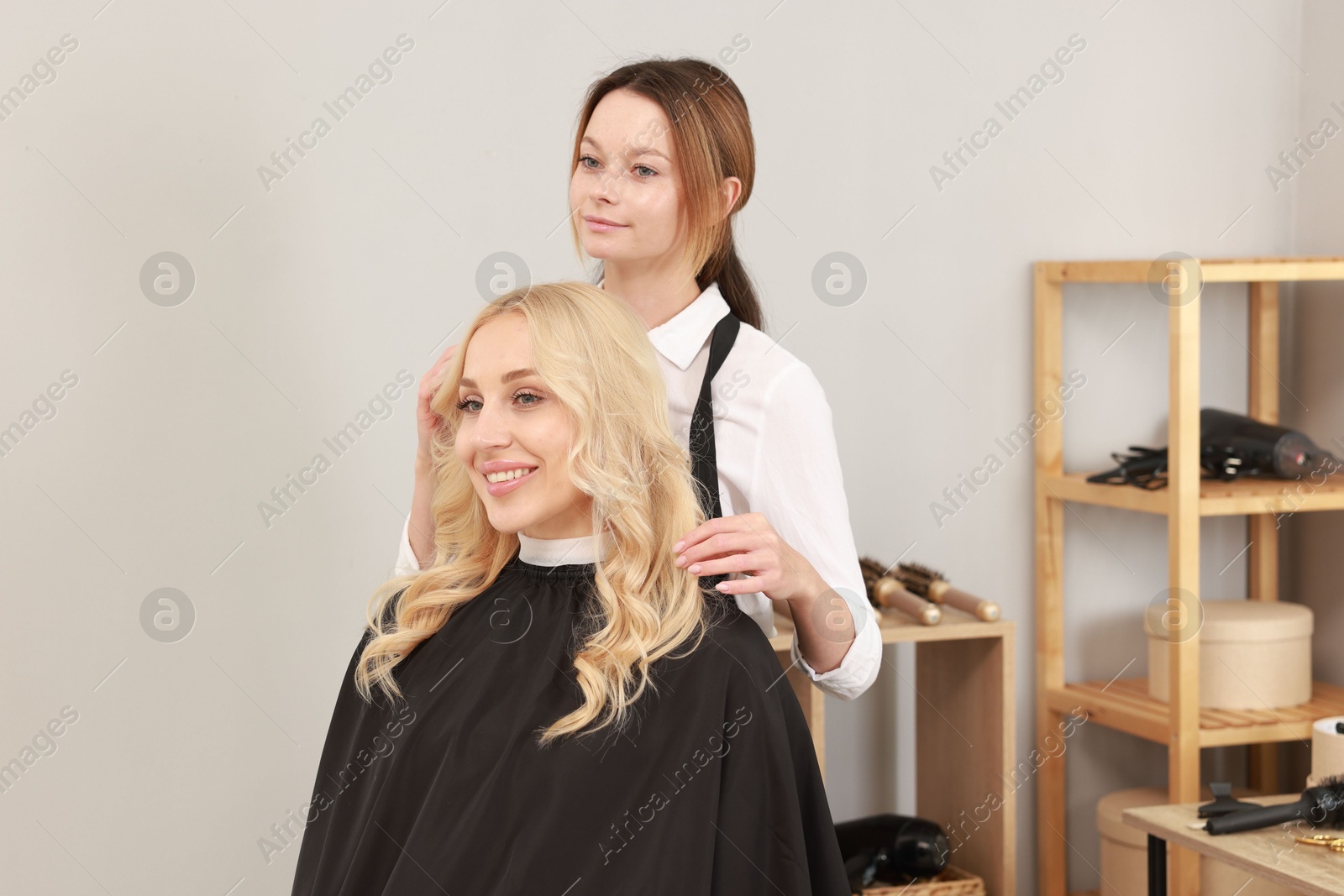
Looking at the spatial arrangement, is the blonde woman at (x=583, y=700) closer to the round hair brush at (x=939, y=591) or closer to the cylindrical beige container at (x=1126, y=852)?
the round hair brush at (x=939, y=591)

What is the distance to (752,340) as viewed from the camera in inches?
58.1

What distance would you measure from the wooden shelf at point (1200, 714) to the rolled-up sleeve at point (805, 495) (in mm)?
1115

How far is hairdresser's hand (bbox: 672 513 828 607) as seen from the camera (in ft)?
3.99

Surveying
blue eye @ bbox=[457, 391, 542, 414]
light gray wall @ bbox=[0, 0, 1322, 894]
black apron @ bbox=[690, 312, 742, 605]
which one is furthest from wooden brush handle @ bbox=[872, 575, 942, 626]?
blue eye @ bbox=[457, 391, 542, 414]

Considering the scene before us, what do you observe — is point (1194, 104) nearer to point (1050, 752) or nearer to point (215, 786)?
point (1050, 752)

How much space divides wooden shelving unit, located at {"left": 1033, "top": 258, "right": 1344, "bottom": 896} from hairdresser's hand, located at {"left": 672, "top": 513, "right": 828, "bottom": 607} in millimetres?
1201

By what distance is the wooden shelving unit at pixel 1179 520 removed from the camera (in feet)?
7.23

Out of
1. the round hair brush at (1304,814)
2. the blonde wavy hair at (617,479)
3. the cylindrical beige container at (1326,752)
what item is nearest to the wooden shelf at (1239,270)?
the cylindrical beige container at (1326,752)

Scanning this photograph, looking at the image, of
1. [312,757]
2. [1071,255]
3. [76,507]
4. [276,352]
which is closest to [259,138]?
[276,352]

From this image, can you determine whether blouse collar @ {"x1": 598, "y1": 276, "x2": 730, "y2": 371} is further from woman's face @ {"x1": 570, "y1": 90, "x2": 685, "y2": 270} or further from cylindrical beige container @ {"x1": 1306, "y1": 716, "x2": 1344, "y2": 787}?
cylindrical beige container @ {"x1": 1306, "y1": 716, "x2": 1344, "y2": 787}

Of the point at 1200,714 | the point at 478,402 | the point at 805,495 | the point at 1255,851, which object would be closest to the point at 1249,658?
the point at 1200,714

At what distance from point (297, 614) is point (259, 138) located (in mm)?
789

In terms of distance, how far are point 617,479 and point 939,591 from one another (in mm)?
1101

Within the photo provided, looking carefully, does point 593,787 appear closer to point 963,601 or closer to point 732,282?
point 732,282
